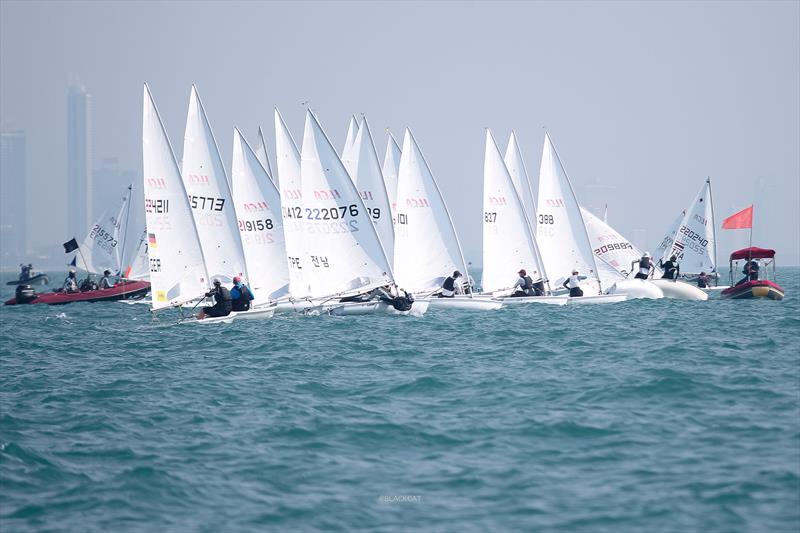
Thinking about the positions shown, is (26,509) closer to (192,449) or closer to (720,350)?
(192,449)

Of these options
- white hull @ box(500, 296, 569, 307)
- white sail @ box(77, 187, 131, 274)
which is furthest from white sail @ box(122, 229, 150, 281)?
white hull @ box(500, 296, 569, 307)

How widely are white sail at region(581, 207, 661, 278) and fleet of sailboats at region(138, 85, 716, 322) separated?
3808mm

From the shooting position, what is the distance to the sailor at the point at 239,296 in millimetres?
28484

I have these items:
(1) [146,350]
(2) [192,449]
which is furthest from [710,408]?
(1) [146,350]

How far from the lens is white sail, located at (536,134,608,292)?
119 feet

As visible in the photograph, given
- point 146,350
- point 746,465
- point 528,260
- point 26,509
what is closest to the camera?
point 26,509

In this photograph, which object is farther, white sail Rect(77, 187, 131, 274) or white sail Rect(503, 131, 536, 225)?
white sail Rect(77, 187, 131, 274)

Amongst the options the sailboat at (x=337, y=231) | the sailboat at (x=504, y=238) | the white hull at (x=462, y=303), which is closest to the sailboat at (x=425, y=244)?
the white hull at (x=462, y=303)

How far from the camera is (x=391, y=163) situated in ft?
131

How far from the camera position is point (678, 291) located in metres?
Answer: 37.4

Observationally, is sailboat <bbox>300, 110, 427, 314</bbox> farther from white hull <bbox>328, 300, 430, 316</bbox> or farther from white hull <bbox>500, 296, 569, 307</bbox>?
white hull <bbox>500, 296, 569, 307</bbox>

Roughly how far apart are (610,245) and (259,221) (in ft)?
56.9

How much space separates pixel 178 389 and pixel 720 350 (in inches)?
435

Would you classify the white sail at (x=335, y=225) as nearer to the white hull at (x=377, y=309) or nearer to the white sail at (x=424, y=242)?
the white hull at (x=377, y=309)
